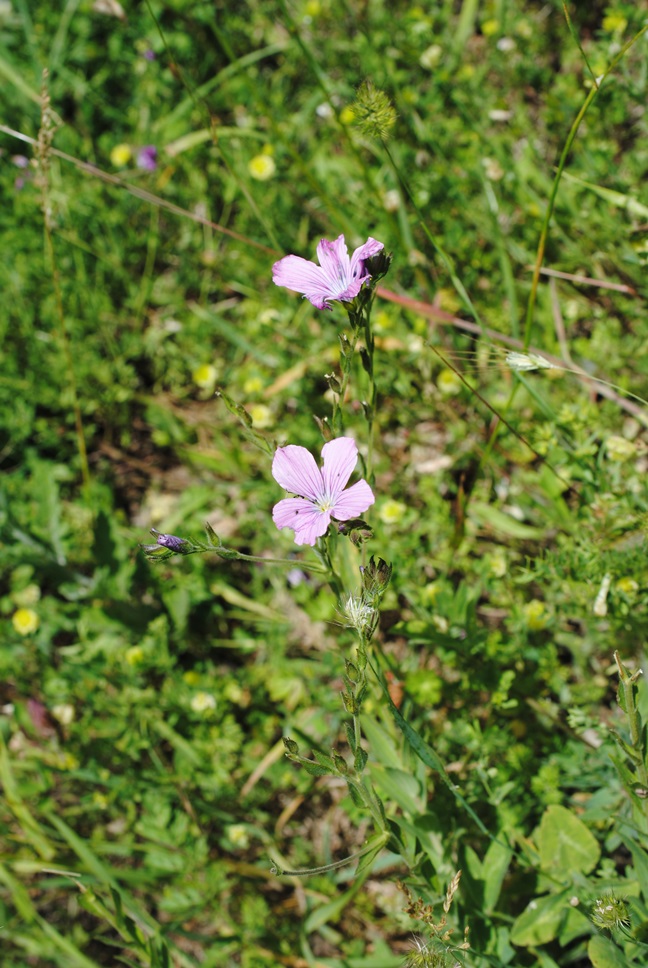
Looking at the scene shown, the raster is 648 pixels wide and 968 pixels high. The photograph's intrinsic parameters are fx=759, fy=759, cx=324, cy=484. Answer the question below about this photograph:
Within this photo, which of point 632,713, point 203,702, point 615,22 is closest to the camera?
point 632,713

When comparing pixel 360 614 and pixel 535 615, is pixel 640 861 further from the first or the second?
pixel 360 614

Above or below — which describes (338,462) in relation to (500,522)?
above

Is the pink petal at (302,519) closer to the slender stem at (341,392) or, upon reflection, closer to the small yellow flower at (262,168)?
the slender stem at (341,392)

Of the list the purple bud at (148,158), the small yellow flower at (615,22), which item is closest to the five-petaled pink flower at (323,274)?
the small yellow flower at (615,22)

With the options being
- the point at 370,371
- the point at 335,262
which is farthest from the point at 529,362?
the point at 335,262

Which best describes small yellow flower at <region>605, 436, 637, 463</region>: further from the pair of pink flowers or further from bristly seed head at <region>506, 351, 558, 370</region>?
the pair of pink flowers

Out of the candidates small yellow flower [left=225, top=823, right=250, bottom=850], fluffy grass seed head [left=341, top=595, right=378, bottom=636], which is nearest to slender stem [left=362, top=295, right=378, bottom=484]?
fluffy grass seed head [left=341, top=595, right=378, bottom=636]

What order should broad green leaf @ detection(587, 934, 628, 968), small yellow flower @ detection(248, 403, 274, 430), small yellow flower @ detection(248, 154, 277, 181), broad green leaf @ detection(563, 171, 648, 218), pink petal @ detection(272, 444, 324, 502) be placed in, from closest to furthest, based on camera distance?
pink petal @ detection(272, 444, 324, 502)
broad green leaf @ detection(587, 934, 628, 968)
broad green leaf @ detection(563, 171, 648, 218)
small yellow flower @ detection(248, 403, 274, 430)
small yellow flower @ detection(248, 154, 277, 181)

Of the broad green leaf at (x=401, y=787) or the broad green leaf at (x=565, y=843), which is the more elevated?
the broad green leaf at (x=401, y=787)

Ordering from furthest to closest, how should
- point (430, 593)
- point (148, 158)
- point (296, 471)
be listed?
point (148, 158) < point (430, 593) < point (296, 471)
